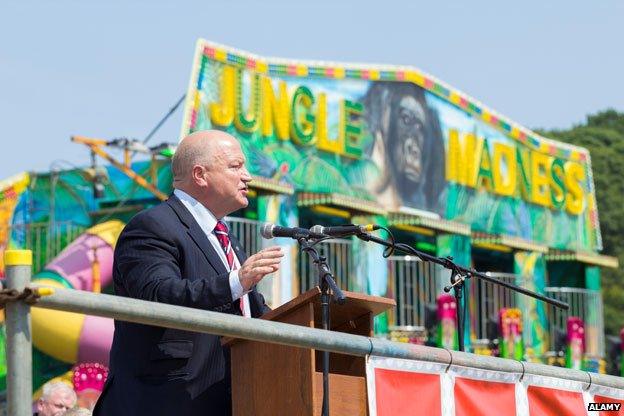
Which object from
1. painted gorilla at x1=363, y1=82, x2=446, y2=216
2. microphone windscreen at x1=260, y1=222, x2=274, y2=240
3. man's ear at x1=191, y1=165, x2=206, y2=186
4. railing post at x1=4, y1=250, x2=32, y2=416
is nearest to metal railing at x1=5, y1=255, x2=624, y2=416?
railing post at x1=4, y1=250, x2=32, y2=416

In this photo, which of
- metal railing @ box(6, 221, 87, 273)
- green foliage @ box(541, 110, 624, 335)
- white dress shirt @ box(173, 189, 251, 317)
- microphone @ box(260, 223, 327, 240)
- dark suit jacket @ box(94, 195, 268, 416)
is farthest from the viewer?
green foliage @ box(541, 110, 624, 335)

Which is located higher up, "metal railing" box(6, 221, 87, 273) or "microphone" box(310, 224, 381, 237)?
"metal railing" box(6, 221, 87, 273)

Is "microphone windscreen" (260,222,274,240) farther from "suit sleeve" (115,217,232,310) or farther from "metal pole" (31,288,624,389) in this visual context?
"metal pole" (31,288,624,389)

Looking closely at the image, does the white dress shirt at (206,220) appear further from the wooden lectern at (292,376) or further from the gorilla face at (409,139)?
the gorilla face at (409,139)

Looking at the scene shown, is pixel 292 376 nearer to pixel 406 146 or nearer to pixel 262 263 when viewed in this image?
pixel 262 263

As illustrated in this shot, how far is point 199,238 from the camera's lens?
17.4ft

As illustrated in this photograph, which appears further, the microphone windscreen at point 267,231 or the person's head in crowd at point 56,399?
the person's head in crowd at point 56,399

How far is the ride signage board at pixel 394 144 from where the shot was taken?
18219 millimetres

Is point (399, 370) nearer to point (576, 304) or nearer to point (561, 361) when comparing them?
point (561, 361)

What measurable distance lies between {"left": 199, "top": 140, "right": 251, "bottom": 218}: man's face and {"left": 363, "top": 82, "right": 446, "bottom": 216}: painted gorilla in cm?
1547

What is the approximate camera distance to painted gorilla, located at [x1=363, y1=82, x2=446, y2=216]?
2123cm

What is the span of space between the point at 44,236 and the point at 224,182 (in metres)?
13.9

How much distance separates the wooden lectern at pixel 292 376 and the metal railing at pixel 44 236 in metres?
14.1

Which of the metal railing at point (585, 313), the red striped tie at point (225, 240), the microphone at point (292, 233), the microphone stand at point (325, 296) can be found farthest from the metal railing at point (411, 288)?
the microphone stand at point (325, 296)
